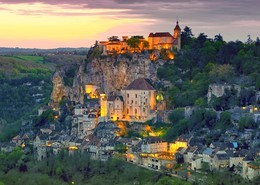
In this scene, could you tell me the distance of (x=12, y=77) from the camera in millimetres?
119250

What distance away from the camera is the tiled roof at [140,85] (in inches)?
2724

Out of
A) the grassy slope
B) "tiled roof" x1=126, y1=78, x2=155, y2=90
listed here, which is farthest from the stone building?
the grassy slope

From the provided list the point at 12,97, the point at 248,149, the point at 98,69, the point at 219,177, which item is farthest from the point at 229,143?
the point at 12,97

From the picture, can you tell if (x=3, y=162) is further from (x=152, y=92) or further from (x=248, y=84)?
(x=248, y=84)

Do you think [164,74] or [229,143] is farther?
[164,74]

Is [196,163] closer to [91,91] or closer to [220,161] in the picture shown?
[220,161]

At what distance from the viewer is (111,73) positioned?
246ft

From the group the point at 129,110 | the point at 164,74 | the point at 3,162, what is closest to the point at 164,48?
the point at 164,74

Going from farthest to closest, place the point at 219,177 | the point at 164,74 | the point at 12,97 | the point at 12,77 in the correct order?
the point at 12,77, the point at 12,97, the point at 164,74, the point at 219,177

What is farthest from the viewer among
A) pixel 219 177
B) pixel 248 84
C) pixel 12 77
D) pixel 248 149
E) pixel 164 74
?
pixel 12 77

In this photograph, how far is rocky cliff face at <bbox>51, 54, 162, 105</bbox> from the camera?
73.6 m

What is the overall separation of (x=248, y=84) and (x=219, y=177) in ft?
51.2

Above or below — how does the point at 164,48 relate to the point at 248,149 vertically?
above

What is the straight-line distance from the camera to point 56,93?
261 feet
